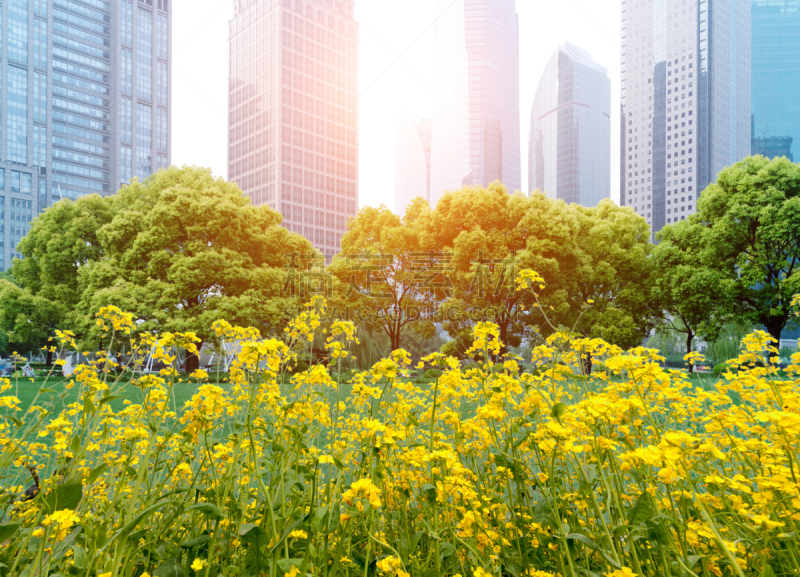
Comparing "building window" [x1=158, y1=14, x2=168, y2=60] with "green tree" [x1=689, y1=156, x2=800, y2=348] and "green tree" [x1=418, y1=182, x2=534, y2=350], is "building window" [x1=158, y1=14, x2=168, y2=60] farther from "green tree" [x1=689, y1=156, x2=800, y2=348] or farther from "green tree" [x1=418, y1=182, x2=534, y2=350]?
"green tree" [x1=689, y1=156, x2=800, y2=348]

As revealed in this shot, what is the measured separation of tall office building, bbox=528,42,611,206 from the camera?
7212 centimetres

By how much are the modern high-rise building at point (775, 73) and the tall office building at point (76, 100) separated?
10658 centimetres

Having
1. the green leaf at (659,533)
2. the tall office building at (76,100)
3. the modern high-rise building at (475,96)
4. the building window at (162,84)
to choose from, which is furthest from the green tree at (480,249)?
the building window at (162,84)

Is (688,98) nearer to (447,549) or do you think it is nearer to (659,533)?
(659,533)

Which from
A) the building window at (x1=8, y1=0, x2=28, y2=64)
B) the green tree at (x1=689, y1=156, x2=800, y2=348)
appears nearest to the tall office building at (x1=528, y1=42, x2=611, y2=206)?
the green tree at (x1=689, y1=156, x2=800, y2=348)

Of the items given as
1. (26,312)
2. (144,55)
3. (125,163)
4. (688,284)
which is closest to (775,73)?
(688,284)

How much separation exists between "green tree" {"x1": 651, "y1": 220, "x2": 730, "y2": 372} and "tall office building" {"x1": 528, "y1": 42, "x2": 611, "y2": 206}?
6111 cm

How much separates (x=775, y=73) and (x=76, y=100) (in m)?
119

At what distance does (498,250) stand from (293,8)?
73.6 m

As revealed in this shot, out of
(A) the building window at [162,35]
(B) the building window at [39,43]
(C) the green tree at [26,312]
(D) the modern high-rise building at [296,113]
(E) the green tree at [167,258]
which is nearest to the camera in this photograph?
(E) the green tree at [167,258]

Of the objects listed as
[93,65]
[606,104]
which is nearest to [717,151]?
[606,104]

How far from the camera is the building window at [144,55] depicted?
7619 cm

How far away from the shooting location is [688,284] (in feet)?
44.9

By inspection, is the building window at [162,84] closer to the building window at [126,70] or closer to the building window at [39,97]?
the building window at [126,70]
